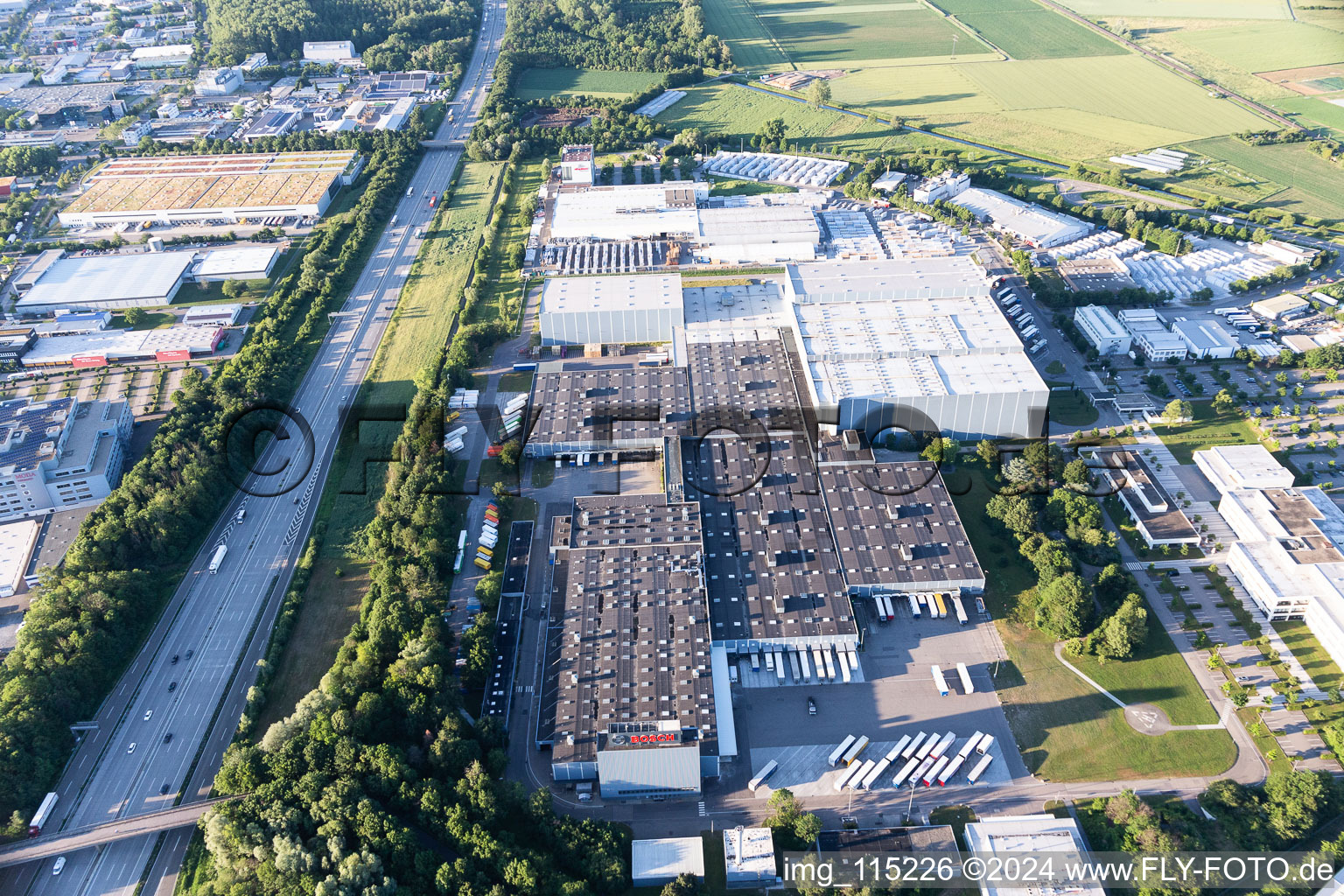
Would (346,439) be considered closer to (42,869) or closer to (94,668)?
(94,668)

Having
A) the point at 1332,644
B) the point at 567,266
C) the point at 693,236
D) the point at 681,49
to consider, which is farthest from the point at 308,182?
the point at 1332,644

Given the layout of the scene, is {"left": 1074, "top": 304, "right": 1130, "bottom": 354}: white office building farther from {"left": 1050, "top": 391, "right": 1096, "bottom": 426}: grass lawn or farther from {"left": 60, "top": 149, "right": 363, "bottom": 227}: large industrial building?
{"left": 60, "top": 149, "right": 363, "bottom": 227}: large industrial building

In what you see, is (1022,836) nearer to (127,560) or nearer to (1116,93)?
(127,560)

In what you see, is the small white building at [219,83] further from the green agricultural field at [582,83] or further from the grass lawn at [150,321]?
the grass lawn at [150,321]

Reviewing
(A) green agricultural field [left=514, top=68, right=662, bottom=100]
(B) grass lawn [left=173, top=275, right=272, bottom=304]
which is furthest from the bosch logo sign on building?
(A) green agricultural field [left=514, top=68, right=662, bottom=100]

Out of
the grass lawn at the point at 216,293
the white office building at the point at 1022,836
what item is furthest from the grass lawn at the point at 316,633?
the grass lawn at the point at 216,293

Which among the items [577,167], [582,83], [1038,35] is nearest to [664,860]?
[577,167]

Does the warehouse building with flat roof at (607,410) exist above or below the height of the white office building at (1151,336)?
above
